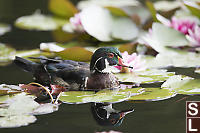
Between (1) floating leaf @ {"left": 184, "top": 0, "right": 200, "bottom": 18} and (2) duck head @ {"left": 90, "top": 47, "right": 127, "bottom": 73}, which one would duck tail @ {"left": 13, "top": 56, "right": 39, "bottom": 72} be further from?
(1) floating leaf @ {"left": 184, "top": 0, "right": 200, "bottom": 18}

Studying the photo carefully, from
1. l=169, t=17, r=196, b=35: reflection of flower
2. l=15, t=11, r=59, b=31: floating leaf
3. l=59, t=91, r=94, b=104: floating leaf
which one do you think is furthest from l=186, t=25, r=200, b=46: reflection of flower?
l=15, t=11, r=59, b=31: floating leaf

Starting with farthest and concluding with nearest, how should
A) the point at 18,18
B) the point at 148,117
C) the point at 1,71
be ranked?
1. the point at 18,18
2. the point at 1,71
3. the point at 148,117

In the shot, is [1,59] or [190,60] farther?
[1,59]

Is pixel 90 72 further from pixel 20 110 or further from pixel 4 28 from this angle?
pixel 4 28

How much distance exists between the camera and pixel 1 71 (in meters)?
3.66

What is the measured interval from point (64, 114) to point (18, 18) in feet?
11.9

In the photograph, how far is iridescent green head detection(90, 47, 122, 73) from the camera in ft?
10.1

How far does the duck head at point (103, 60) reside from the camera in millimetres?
3090

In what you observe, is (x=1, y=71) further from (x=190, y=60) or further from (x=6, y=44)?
(x=190, y=60)

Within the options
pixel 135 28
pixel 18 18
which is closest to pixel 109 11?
pixel 135 28

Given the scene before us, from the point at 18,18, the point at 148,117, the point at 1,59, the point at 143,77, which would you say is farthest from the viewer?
the point at 18,18

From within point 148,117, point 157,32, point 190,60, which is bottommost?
point 148,117

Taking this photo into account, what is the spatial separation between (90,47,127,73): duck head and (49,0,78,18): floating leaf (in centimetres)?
225

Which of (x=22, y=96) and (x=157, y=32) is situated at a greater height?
(x=157, y=32)
